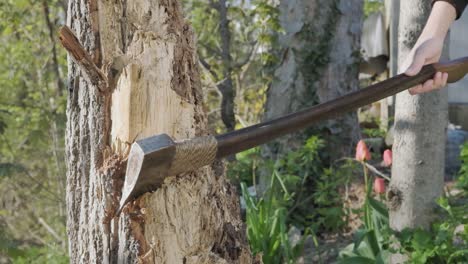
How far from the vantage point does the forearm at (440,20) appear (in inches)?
85.4

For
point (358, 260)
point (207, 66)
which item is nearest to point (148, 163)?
point (358, 260)

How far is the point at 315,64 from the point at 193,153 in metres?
3.47

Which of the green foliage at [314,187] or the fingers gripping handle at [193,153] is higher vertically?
the fingers gripping handle at [193,153]

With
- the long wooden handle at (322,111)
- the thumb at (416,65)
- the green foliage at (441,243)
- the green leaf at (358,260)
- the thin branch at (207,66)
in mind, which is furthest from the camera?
the thin branch at (207,66)

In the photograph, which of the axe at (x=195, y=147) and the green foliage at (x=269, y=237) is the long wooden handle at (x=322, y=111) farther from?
the green foliage at (x=269, y=237)

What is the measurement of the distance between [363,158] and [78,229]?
209cm

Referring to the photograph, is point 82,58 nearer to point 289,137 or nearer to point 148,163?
point 148,163

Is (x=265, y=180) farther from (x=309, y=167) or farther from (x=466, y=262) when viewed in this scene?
(x=466, y=262)

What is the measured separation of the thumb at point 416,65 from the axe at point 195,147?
235 mm

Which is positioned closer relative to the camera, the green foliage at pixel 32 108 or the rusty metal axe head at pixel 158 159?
the rusty metal axe head at pixel 158 159

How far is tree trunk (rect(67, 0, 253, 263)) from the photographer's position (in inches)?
67.3

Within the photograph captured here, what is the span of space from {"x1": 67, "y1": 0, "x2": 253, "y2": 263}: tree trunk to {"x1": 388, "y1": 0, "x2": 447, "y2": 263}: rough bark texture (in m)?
1.62

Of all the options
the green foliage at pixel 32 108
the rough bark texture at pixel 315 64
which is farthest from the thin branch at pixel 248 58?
the green foliage at pixel 32 108

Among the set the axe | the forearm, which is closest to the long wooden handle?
the axe
